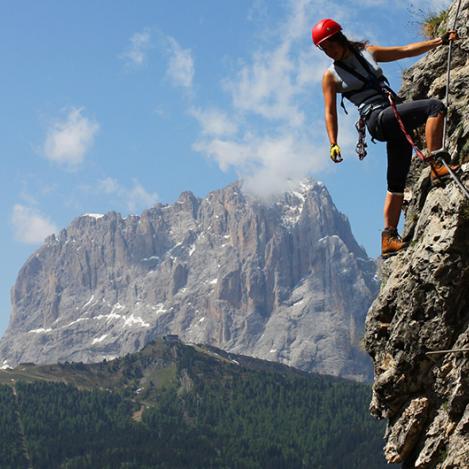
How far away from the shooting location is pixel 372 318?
13984mm

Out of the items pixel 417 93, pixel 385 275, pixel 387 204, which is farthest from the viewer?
pixel 417 93

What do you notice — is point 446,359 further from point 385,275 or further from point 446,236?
point 385,275

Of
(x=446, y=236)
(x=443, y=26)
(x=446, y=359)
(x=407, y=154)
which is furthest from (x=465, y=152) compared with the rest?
(x=443, y=26)

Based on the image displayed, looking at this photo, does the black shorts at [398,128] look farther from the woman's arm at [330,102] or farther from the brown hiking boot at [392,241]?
the brown hiking boot at [392,241]

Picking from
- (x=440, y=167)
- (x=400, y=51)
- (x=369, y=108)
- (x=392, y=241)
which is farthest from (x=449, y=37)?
(x=392, y=241)

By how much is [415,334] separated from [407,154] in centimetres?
295

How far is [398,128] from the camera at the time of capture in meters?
12.5

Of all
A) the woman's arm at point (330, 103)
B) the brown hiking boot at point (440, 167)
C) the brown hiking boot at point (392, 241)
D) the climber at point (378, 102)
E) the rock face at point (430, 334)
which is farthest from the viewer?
the brown hiking boot at point (392, 241)

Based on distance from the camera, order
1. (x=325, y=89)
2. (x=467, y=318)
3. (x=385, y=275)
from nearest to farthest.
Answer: (x=467, y=318), (x=325, y=89), (x=385, y=275)

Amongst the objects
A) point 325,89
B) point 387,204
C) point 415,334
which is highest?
point 325,89

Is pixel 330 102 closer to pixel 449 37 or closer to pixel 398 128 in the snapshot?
pixel 398 128

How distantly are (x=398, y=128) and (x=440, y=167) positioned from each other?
900 mm

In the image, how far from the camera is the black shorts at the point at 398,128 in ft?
40.1

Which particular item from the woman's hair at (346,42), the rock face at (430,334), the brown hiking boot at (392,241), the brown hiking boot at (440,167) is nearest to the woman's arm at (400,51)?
the woman's hair at (346,42)
